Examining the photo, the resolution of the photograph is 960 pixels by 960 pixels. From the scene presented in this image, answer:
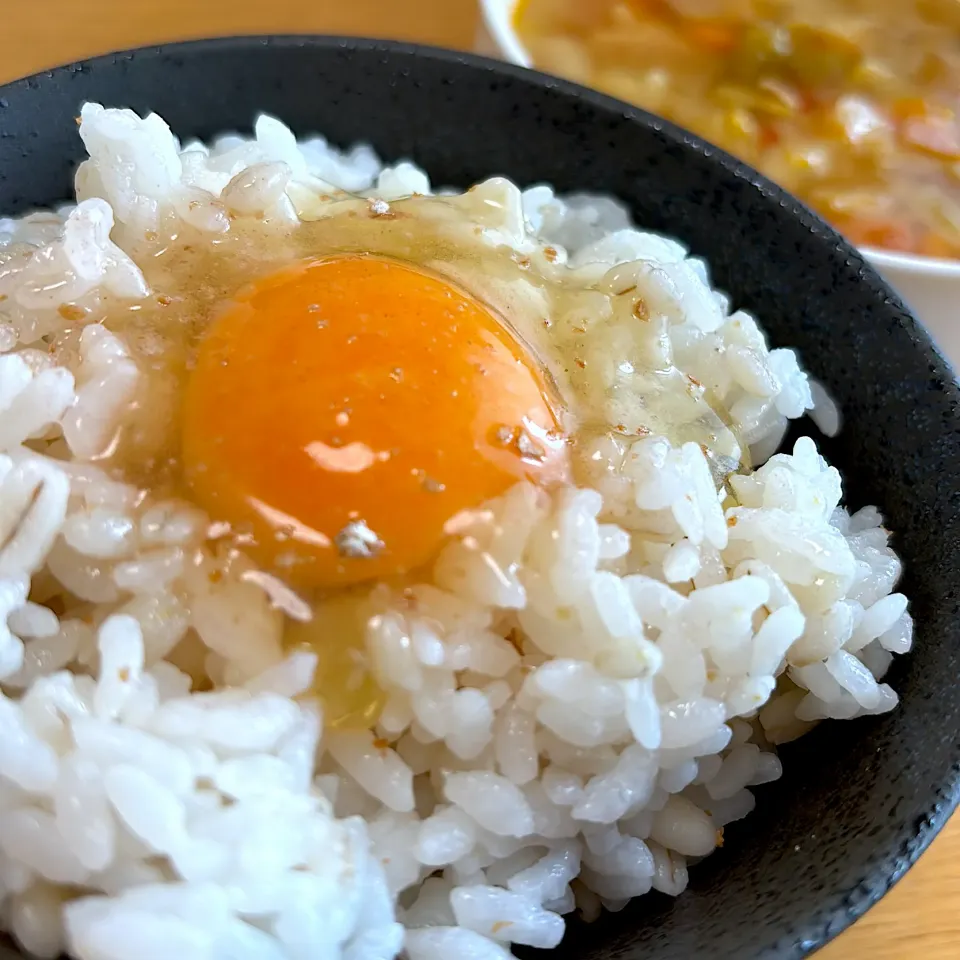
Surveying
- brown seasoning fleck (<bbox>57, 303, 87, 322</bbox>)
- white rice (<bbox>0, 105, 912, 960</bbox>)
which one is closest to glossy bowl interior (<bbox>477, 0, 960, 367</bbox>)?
white rice (<bbox>0, 105, 912, 960</bbox>)

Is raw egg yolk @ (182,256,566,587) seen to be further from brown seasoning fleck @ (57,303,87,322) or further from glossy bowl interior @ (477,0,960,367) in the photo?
glossy bowl interior @ (477,0,960,367)

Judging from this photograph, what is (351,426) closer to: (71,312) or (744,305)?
(71,312)

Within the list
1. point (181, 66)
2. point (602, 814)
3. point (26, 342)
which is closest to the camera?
point (602, 814)

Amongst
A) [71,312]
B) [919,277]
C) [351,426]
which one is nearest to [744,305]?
[919,277]

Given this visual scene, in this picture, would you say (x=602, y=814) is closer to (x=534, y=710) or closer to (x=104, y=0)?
(x=534, y=710)

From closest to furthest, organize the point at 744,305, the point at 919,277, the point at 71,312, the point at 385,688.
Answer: the point at 385,688 < the point at 71,312 < the point at 744,305 < the point at 919,277

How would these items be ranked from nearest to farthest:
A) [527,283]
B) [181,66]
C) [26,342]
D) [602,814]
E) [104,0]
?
1. [602,814]
2. [26,342]
3. [527,283]
4. [181,66]
5. [104,0]

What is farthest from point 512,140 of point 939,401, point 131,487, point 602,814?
point 602,814
